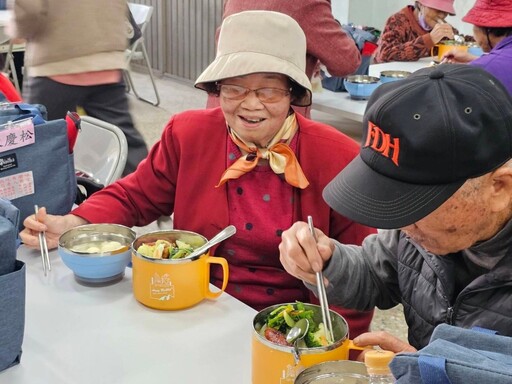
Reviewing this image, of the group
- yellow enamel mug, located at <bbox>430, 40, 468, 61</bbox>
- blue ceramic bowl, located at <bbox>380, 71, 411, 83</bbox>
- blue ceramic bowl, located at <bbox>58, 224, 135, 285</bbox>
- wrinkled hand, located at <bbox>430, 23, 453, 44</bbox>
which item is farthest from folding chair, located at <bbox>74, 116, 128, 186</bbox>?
wrinkled hand, located at <bbox>430, 23, 453, 44</bbox>

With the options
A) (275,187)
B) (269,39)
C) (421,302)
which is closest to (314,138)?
(275,187)

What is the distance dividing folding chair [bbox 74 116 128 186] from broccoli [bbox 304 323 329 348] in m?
1.29

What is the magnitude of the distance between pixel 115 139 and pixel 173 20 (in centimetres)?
548

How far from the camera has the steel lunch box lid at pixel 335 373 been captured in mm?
1004

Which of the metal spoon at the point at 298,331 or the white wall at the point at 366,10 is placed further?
the white wall at the point at 366,10

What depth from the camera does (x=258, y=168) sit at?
1703mm

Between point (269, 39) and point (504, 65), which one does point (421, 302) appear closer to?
point (269, 39)

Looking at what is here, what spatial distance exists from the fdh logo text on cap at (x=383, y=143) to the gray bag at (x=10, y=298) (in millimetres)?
650

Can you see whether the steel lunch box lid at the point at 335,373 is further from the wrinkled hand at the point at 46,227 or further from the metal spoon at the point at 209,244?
the wrinkled hand at the point at 46,227

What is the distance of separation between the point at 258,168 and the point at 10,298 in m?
0.72

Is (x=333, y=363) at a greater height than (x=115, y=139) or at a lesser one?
greater

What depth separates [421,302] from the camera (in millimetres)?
1317

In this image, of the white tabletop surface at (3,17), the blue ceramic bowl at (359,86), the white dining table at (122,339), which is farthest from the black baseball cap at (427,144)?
the white tabletop surface at (3,17)

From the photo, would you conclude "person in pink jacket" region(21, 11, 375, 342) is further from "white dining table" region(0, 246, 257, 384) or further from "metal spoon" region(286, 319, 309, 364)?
"metal spoon" region(286, 319, 309, 364)
